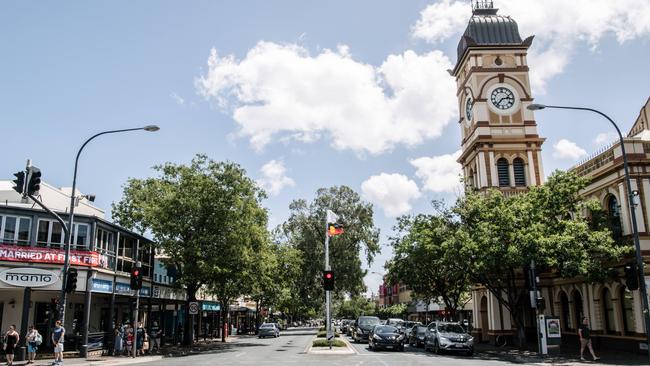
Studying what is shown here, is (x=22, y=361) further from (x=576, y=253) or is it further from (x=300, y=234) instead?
(x=300, y=234)

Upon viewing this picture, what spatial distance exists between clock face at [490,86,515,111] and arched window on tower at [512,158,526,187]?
4437 mm

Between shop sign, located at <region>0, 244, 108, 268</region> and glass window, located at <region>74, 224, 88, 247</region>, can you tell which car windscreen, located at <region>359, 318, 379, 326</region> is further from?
glass window, located at <region>74, 224, 88, 247</region>

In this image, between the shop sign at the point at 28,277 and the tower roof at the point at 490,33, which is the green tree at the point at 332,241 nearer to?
the tower roof at the point at 490,33

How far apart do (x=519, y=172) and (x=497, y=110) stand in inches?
202

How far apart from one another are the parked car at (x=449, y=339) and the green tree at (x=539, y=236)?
3.35m

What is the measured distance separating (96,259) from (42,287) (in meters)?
2.87

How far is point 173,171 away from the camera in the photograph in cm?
3441

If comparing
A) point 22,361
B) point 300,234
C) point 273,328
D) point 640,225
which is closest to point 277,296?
point 273,328

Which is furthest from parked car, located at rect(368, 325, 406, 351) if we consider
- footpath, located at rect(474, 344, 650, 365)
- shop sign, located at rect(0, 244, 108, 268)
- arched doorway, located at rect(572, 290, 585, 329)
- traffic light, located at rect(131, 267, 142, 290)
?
shop sign, located at rect(0, 244, 108, 268)

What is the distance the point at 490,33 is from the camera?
42.7 metres

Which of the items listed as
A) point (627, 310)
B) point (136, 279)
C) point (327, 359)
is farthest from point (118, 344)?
point (627, 310)

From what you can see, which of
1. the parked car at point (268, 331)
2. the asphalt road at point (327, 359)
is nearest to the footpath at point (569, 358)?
the asphalt road at point (327, 359)

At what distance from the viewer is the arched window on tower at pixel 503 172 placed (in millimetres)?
39550

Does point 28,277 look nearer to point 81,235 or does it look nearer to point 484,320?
point 81,235
